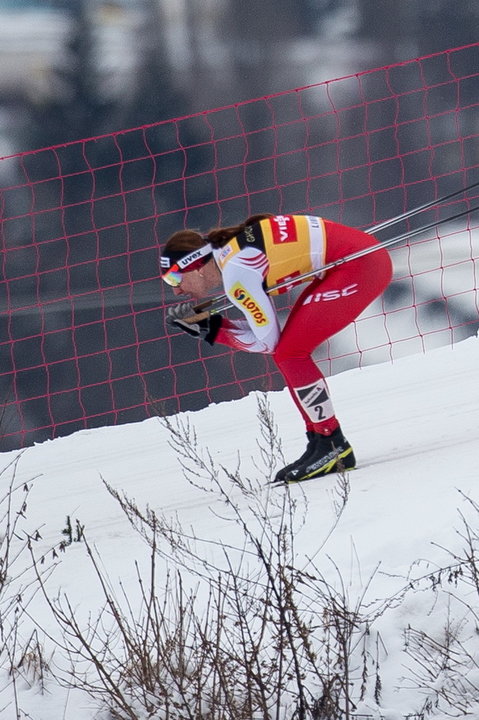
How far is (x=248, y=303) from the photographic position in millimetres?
3572

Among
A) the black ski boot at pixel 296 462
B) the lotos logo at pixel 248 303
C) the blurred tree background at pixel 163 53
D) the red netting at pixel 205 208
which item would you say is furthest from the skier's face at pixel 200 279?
the blurred tree background at pixel 163 53

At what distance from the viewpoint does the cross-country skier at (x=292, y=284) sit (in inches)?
141

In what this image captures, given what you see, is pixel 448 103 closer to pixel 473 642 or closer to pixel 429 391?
pixel 429 391

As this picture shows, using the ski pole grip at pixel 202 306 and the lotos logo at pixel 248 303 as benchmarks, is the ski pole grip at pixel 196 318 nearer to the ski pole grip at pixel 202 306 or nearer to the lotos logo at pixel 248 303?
the ski pole grip at pixel 202 306

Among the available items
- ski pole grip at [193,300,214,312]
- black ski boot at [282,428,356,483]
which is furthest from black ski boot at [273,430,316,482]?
ski pole grip at [193,300,214,312]

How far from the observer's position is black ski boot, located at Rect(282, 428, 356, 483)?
378 cm

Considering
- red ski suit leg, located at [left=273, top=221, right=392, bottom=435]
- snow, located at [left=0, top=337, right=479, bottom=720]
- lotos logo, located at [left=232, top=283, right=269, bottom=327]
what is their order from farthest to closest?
red ski suit leg, located at [left=273, top=221, right=392, bottom=435] → lotos logo, located at [left=232, top=283, right=269, bottom=327] → snow, located at [left=0, top=337, right=479, bottom=720]

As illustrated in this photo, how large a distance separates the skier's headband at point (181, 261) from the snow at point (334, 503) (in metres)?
0.55

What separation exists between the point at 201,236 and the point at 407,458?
3.82 ft

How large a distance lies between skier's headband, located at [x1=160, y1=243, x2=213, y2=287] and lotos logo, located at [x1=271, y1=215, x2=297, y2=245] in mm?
239

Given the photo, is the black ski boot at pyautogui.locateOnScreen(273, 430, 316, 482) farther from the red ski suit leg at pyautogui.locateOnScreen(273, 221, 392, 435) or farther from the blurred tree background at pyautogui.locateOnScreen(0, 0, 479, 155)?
the blurred tree background at pyautogui.locateOnScreen(0, 0, 479, 155)

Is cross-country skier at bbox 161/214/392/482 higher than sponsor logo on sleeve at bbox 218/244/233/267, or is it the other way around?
sponsor logo on sleeve at bbox 218/244/233/267

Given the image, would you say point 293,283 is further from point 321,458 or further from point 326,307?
point 321,458

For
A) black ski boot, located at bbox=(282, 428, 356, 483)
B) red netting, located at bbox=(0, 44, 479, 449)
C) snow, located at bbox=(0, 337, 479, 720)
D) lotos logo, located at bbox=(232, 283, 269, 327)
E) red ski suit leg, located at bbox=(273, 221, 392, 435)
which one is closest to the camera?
snow, located at bbox=(0, 337, 479, 720)
